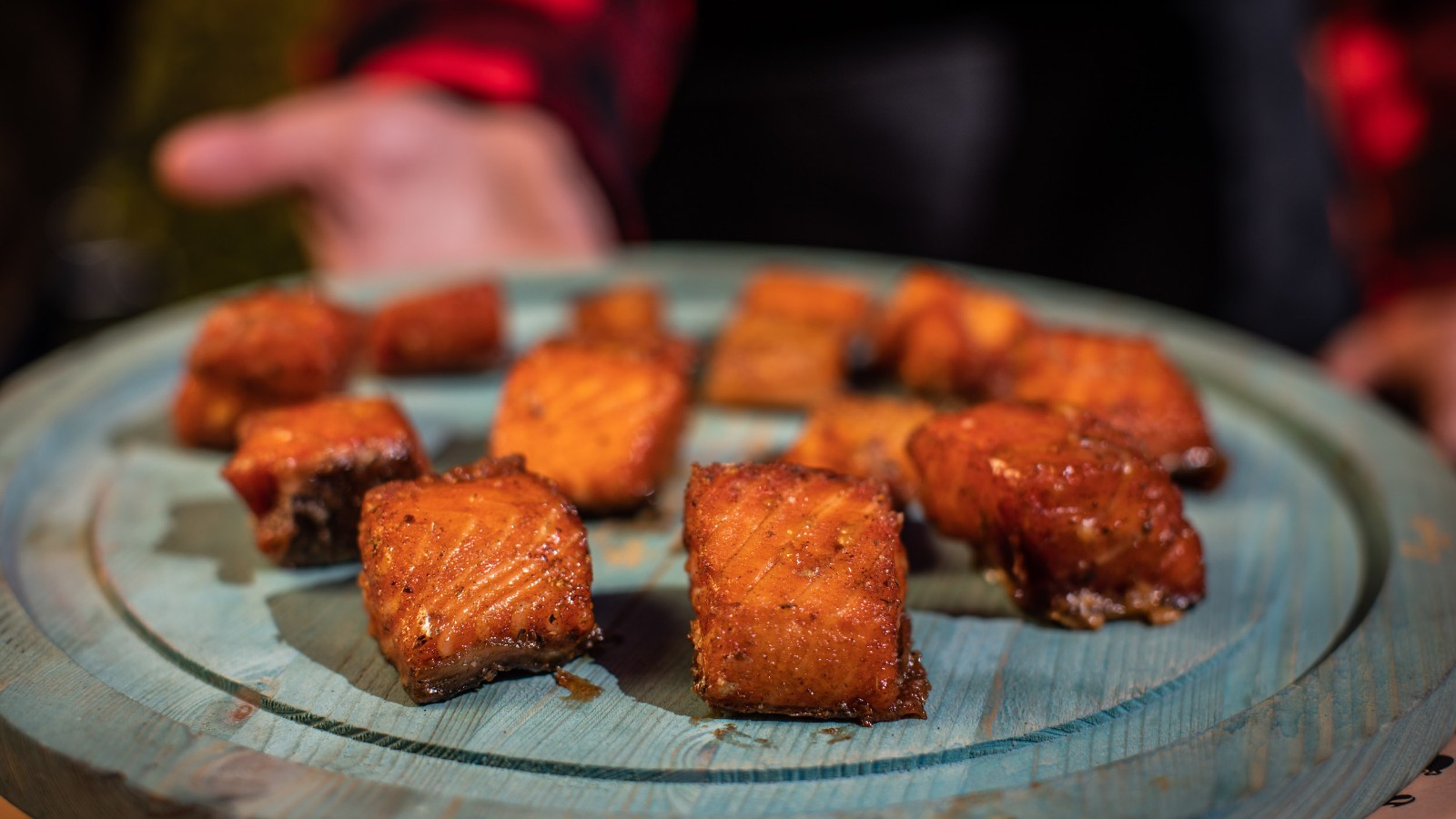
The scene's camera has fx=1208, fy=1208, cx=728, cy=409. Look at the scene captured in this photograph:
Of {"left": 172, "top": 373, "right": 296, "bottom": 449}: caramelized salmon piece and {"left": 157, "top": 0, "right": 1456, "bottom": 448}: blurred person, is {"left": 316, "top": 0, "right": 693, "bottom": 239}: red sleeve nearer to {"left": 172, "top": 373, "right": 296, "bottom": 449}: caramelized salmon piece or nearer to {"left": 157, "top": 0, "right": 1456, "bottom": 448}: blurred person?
{"left": 157, "top": 0, "right": 1456, "bottom": 448}: blurred person

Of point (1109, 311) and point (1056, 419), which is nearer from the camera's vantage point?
point (1056, 419)

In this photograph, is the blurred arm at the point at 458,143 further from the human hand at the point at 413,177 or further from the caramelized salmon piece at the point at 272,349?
the caramelized salmon piece at the point at 272,349

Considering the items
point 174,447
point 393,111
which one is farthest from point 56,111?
point 174,447

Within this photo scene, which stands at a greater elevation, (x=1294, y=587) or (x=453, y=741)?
(x=1294, y=587)

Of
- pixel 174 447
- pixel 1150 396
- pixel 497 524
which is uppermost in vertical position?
pixel 1150 396

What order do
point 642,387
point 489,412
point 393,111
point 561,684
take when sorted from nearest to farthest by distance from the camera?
point 561,684, point 642,387, point 489,412, point 393,111

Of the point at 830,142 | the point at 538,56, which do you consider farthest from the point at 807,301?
the point at 830,142

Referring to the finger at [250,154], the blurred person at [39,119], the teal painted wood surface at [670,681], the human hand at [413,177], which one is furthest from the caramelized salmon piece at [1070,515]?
the blurred person at [39,119]

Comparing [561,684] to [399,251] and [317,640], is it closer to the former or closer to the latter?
[317,640]
